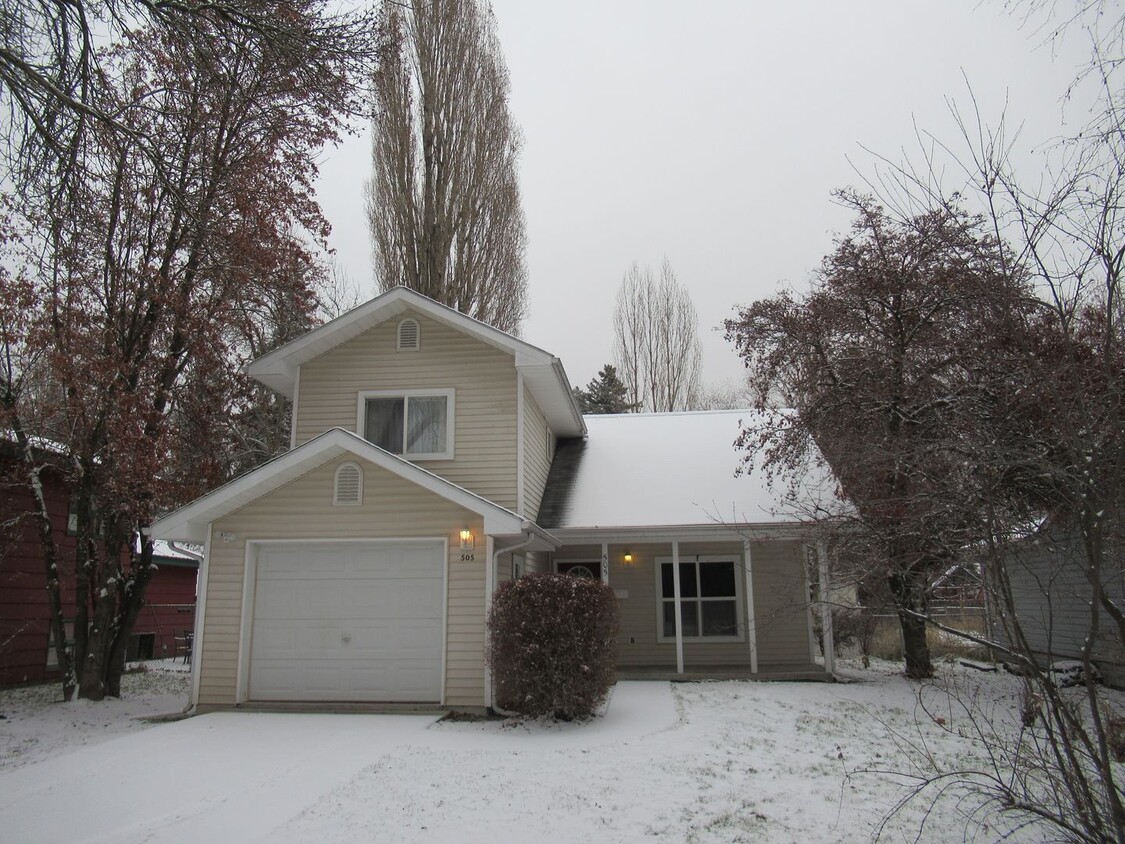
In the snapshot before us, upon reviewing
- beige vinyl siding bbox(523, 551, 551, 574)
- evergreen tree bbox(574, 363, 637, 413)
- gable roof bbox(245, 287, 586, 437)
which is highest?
evergreen tree bbox(574, 363, 637, 413)

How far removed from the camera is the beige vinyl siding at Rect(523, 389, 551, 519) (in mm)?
12492

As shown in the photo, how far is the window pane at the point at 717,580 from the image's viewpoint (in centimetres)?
1460

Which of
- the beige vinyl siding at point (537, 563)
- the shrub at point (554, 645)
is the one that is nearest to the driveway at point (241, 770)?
the shrub at point (554, 645)

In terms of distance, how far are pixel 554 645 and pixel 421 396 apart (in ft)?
16.7

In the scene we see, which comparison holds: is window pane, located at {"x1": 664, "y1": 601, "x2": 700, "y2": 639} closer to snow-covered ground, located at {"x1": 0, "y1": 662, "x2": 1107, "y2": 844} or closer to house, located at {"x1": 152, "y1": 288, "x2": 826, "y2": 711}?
house, located at {"x1": 152, "y1": 288, "x2": 826, "y2": 711}

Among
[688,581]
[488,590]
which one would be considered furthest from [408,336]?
[688,581]

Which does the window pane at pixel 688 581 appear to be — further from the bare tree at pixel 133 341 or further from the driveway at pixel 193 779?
the bare tree at pixel 133 341

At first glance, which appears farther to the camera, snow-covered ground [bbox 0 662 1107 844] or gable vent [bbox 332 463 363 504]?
gable vent [bbox 332 463 363 504]

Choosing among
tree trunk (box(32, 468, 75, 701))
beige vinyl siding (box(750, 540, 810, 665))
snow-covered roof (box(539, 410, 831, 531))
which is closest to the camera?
tree trunk (box(32, 468, 75, 701))

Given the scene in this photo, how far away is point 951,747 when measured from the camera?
7.71 metres


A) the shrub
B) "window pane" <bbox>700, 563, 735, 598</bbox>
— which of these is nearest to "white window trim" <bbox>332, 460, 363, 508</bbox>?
the shrub

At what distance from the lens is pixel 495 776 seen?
6.86 metres

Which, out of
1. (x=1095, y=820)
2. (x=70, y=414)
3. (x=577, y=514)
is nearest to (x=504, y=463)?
(x=577, y=514)

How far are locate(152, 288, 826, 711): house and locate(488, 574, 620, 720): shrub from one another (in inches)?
35.1
